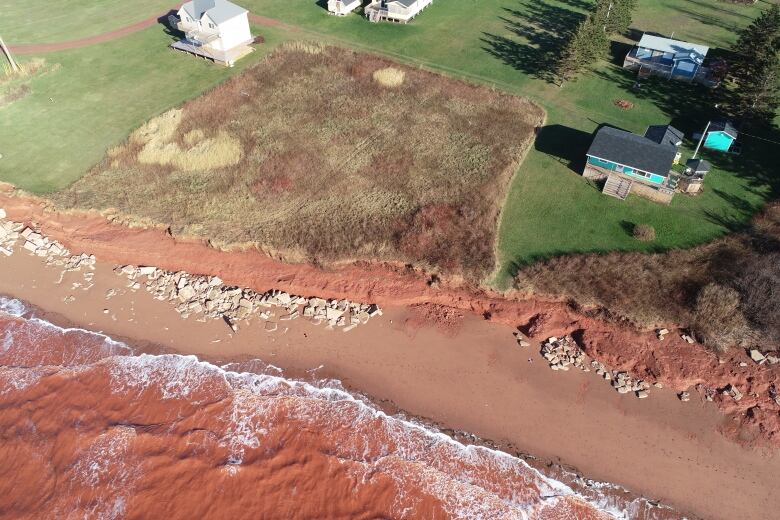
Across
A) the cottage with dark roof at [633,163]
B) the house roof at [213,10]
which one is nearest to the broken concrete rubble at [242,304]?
the cottage with dark roof at [633,163]

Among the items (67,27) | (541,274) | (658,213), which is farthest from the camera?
(67,27)

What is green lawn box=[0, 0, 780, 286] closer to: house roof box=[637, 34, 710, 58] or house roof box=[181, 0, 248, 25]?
house roof box=[637, 34, 710, 58]

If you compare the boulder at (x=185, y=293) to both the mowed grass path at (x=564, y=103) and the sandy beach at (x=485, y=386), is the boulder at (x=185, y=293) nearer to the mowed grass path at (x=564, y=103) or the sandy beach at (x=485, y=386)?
the sandy beach at (x=485, y=386)

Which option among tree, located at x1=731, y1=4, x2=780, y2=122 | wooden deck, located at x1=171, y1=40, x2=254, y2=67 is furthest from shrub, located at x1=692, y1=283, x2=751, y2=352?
wooden deck, located at x1=171, y1=40, x2=254, y2=67

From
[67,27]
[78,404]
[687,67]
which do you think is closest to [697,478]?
[78,404]

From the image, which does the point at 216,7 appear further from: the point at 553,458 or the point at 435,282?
the point at 553,458

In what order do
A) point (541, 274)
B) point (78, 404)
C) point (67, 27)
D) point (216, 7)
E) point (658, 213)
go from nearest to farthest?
point (78, 404) → point (541, 274) → point (658, 213) → point (216, 7) → point (67, 27)

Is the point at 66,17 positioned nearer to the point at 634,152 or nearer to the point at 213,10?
the point at 213,10

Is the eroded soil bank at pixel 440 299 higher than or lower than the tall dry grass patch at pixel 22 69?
lower
